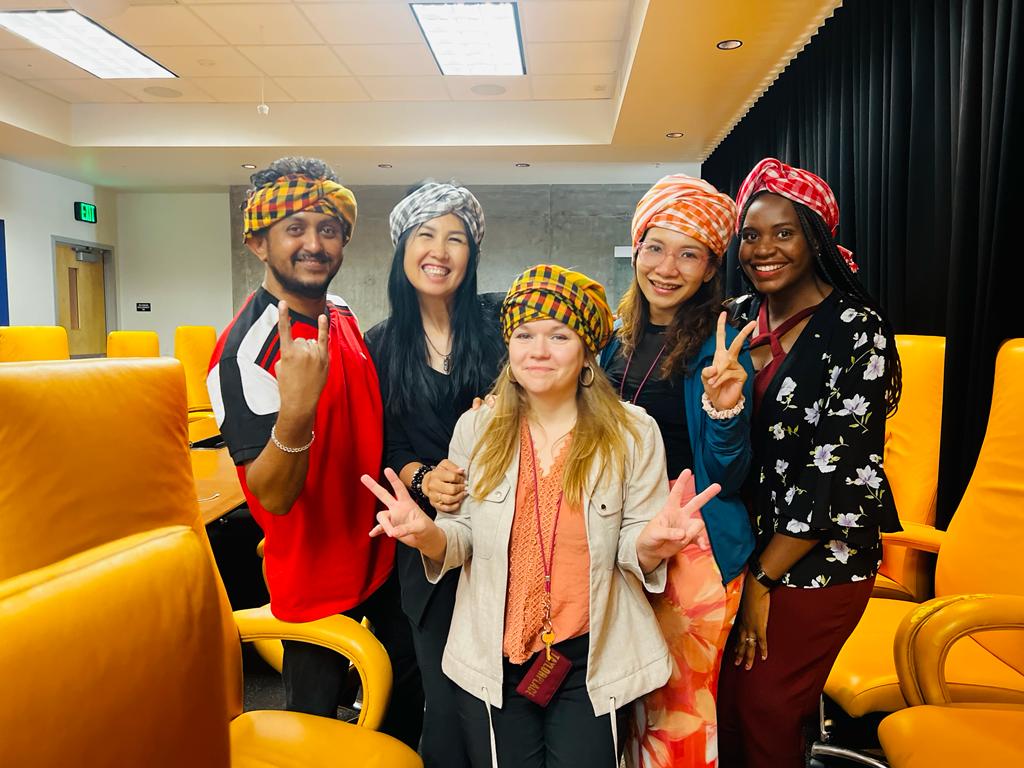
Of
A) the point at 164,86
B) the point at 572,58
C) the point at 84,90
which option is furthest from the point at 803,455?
the point at 84,90

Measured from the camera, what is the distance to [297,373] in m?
1.34

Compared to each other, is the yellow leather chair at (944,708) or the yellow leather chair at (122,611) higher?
the yellow leather chair at (122,611)

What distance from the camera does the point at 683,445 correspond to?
4.74 ft

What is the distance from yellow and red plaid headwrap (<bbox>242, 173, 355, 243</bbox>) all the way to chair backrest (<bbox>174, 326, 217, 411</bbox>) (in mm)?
2589

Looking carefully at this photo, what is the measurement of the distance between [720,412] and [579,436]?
A: 277mm

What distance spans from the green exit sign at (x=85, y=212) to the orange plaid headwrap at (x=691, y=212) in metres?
8.96

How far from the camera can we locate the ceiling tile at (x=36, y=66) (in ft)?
16.9

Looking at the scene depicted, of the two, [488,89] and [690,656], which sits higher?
[488,89]

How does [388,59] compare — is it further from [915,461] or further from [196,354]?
[915,461]

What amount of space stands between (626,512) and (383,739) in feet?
2.10

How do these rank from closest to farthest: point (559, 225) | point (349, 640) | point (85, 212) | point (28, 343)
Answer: point (349, 640) → point (28, 343) → point (559, 225) → point (85, 212)

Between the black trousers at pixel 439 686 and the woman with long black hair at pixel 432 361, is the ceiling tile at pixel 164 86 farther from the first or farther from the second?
the black trousers at pixel 439 686

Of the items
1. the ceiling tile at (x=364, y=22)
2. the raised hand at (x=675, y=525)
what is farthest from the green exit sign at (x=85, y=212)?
the raised hand at (x=675, y=525)

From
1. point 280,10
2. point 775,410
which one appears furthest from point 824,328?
point 280,10
